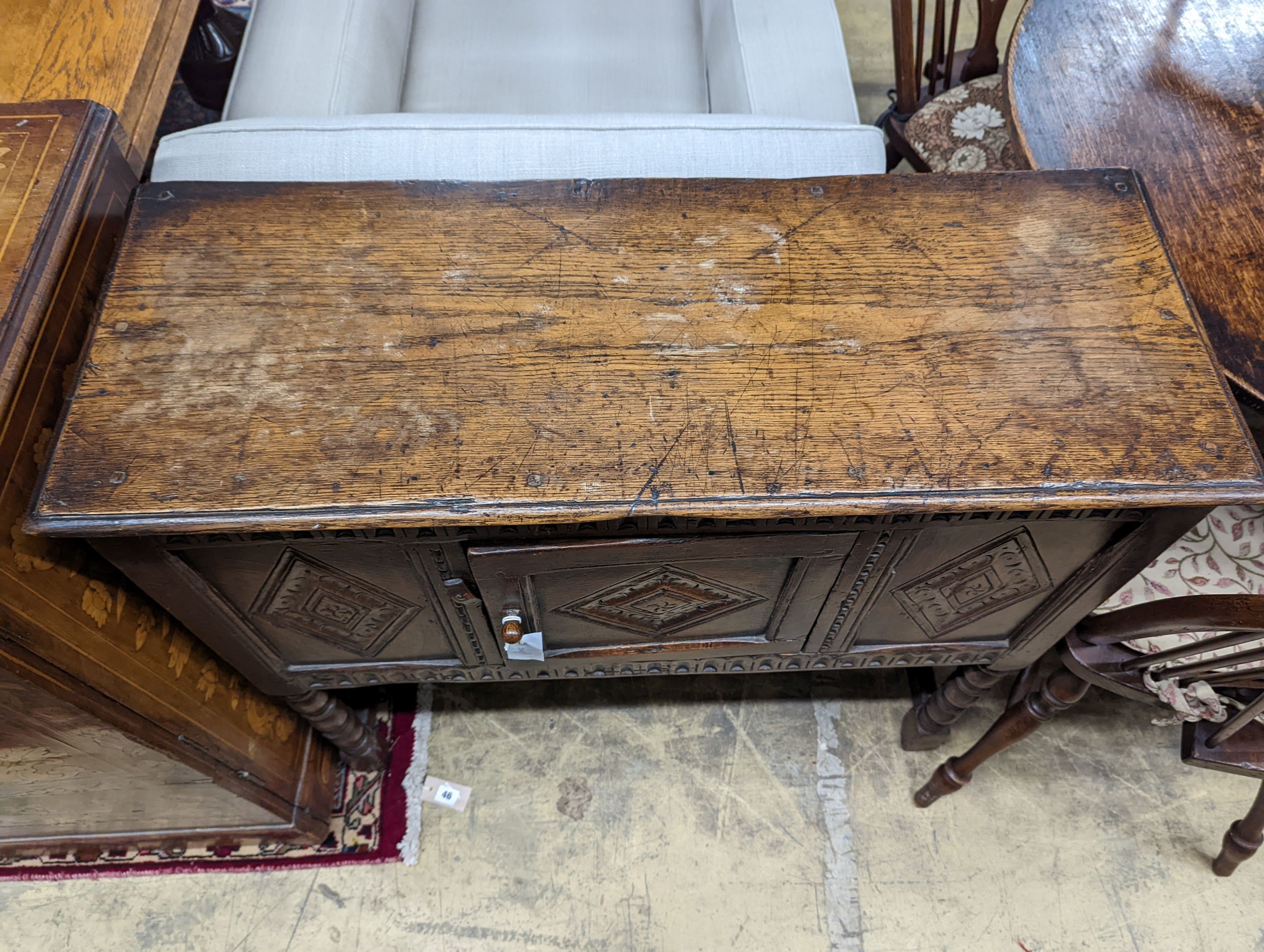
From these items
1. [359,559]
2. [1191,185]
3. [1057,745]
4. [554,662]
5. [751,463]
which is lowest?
[1057,745]

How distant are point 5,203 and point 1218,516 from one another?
67.4 inches

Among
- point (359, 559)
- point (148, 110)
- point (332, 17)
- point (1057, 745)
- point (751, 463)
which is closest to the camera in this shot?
point (751, 463)

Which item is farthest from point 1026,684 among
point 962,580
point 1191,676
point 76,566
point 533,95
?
point 533,95

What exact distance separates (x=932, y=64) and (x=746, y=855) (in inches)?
70.7

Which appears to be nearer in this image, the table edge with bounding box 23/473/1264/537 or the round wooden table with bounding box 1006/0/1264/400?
the table edge with bounding box 23/473/1264/537

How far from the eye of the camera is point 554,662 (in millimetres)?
1175

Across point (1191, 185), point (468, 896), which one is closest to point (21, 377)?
point (468, 896)

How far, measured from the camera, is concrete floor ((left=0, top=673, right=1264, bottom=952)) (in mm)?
1420

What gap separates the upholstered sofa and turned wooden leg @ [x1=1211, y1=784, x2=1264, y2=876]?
1.22m

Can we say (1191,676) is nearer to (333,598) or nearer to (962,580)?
(962,580)

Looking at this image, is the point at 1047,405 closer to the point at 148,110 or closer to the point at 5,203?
the point at 5,203

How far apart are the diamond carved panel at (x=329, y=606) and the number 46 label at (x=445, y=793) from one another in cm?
58

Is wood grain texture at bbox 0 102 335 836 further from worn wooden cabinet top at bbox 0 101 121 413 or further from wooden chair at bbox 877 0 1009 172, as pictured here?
wooden chair at bbox 877 0 1009 172

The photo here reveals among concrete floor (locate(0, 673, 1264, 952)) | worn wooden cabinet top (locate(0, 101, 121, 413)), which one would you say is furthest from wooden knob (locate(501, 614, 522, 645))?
concrete floor (locate(0, 673, 1264, 952))
